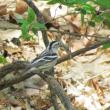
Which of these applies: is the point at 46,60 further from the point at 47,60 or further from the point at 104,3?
the point at 104,3

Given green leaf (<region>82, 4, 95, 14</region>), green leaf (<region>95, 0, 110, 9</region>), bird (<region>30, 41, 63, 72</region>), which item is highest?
Result: green leaf (<region>95, 0, 110, 9</region>)

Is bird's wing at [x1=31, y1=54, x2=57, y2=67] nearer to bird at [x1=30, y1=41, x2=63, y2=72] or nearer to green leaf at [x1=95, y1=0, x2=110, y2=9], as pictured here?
bird at [x1=30, y1=41, x2=63, y2=72]

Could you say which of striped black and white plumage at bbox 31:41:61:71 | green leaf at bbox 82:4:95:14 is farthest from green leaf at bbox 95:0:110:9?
striped black and white plumage at bbox 31:41:61:71

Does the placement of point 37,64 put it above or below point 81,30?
above

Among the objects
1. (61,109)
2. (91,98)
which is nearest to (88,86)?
(91,98)

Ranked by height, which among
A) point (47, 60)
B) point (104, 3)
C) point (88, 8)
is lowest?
point (47, 60)

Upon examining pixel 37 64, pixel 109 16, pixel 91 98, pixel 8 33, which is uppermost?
pixel 109 16

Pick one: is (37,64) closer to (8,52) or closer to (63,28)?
(8,52)

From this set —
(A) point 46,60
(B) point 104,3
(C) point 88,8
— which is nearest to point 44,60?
(A) point 46,60

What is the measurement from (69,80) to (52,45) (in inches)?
42.8

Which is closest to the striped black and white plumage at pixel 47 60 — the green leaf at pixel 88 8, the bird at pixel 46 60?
the bird at pixel 46 60

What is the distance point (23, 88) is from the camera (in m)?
4.71

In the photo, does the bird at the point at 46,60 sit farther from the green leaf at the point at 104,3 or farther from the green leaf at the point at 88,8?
the green leaf at the point at 104,3

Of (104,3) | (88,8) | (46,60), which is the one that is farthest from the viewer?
(46,60)
